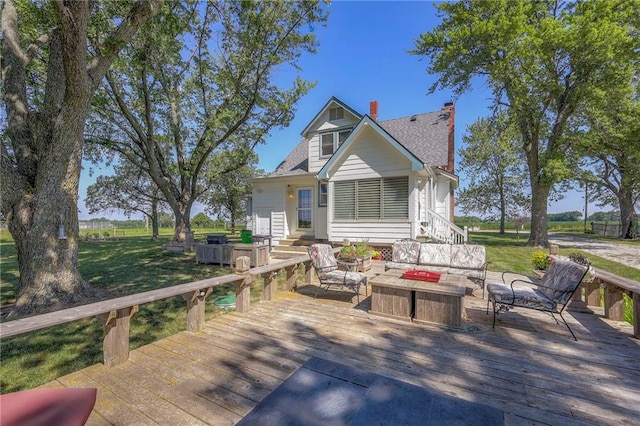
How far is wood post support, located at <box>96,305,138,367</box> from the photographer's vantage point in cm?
312

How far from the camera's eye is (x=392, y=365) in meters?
3.13

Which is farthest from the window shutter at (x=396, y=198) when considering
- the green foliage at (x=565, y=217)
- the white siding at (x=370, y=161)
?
the green foliage at (x=565, y=217)

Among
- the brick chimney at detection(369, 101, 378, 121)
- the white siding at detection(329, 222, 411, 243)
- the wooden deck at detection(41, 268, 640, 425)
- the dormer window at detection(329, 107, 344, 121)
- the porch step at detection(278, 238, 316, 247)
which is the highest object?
the brick chimney at detection(369, 101, 378, 121)

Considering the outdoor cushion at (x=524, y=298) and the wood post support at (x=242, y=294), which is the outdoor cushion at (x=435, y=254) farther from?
the wood post support at (x=242, y=294)

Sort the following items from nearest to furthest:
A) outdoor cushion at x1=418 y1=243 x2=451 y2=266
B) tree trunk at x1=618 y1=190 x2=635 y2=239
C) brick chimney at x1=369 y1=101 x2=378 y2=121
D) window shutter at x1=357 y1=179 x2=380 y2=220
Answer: outdoor cushion at x1=418 y1=243 x2=451 y2=266
window shutter at x1=357 y1=179 x2=380 y2=220
brick chimney at x1=369 y1=101 x2=378 y2=121
tree trunk at x1=618 y1=190 x2=635 y2=239

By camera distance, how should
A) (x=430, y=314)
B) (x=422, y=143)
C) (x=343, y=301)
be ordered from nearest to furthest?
(x=430, y=314)
(x=343, y=301)
(x=422, y=143)

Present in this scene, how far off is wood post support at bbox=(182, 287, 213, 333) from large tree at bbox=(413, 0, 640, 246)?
1584cm

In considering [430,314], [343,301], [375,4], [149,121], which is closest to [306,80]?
[375,4]

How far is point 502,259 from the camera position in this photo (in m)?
10.9

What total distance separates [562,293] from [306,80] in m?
13.1

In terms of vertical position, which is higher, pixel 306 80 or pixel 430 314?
pixel 306 80

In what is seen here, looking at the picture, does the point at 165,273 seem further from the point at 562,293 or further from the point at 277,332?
the point at 562,293

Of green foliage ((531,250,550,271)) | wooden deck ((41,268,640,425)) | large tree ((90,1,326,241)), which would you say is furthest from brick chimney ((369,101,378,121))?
wooden deck ((41,268,640,425))

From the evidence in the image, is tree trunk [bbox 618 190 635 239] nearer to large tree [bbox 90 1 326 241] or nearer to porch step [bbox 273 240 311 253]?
porch step [bbox 273 240 311 253]
